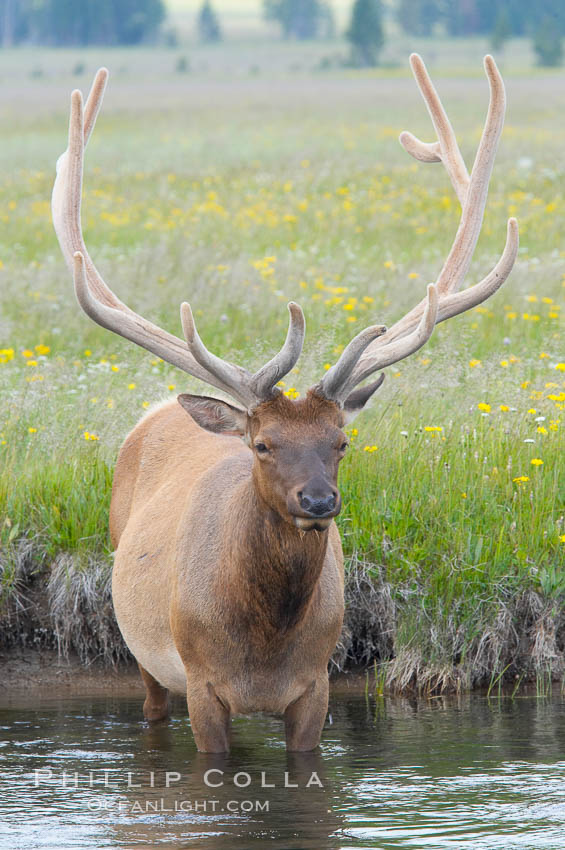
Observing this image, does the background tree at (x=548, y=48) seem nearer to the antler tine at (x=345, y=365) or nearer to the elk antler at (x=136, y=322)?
the elk antler at (x=136, y=322)

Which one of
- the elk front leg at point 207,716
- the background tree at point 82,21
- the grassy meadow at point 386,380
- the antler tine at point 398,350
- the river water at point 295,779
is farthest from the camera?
the background tree at point 82,21

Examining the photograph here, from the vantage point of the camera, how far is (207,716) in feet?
18.9

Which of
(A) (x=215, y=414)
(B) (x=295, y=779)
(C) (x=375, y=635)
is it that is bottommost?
(B) (x=295, y=779)

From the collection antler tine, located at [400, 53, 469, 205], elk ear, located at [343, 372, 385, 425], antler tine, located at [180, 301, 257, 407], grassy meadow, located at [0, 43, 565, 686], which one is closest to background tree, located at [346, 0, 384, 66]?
grassy meadow, located at [0, 43, 565, 686]

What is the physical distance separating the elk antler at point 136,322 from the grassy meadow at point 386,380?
6.09ft

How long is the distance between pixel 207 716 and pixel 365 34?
342ft

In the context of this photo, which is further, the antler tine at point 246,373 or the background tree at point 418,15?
the background tree at point 418,15

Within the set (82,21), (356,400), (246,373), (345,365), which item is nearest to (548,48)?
(82,21)

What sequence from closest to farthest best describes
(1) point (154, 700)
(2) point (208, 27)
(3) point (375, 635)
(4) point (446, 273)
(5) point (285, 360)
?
(5) point (285, 360) < (4) point (446, 273) < (1) point (154, 700) < (3) point (375, 635) < (2) point (208, 27)

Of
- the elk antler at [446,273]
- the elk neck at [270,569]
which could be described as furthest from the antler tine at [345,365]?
the elk neck at [270,569]

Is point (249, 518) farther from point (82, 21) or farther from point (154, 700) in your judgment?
point (82, 21)

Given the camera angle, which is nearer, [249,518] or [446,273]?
[249,518]

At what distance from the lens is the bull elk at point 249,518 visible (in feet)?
17.2

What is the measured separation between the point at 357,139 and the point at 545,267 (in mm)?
21939
